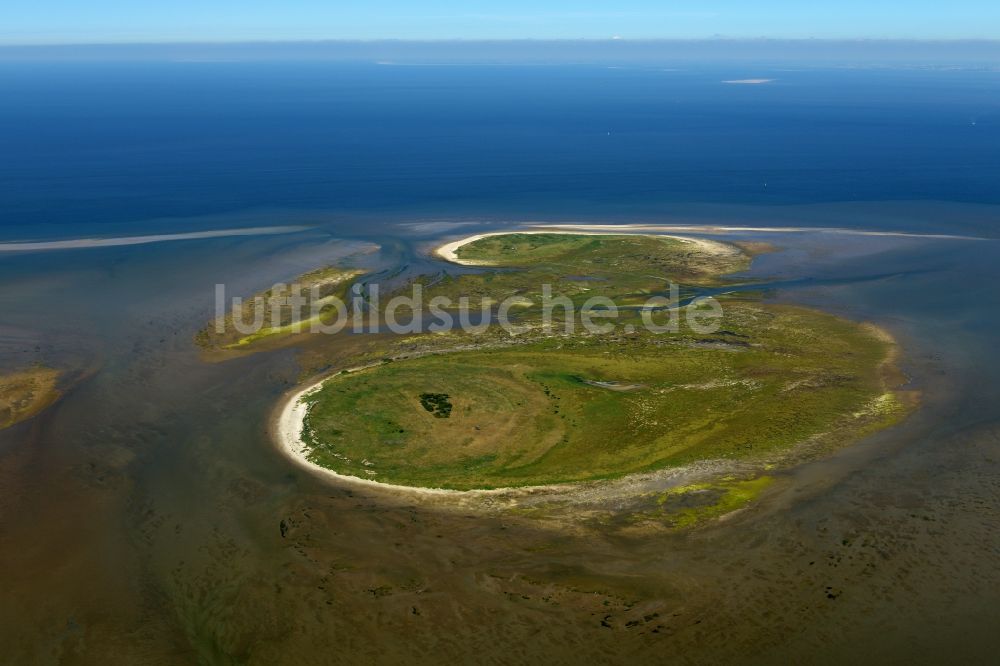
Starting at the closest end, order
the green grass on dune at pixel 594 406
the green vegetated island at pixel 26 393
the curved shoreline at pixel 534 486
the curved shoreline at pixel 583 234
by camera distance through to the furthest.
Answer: the curved shoreline at pixel 534 486, the green grass on dune at pixel 594 406, the green vegetated island at pixel 26 393, the curved shoreline at pixel 583 234

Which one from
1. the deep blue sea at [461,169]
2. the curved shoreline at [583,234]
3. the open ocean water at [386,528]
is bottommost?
the open ocean water at [386,528]

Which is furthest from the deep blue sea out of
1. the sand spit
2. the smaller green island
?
the smaller green island

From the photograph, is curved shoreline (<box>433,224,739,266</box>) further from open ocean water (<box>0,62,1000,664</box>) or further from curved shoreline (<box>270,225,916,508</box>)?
curved shoreline (<box>270,225,916,508</box>)

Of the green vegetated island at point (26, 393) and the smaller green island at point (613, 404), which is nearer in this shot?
the smaller green island at point (613, 404)

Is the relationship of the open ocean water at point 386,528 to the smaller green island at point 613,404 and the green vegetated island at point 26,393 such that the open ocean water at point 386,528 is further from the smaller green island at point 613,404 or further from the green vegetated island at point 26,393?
the smaller green island at point 613,404

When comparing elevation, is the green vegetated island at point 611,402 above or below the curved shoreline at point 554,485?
above

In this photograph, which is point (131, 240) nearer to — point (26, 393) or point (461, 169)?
point (26, 393)

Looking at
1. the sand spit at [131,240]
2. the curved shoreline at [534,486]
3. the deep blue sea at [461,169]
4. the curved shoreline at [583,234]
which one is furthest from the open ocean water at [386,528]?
the deep blue sea at [461,169]

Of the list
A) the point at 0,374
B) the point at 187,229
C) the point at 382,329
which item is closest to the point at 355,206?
the point at 187,229
